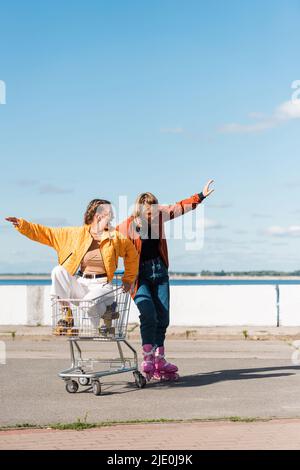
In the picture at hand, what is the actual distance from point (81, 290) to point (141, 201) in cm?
142

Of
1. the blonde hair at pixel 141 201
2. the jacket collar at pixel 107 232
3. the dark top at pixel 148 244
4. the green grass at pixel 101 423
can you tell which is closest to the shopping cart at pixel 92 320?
the jacket collar at pixel 107 232

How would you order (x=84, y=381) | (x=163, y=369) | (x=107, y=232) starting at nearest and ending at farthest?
(x=107, y=232)
(x=84, y=381)
(x=163, y=369)

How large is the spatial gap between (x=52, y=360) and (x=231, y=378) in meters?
3.32

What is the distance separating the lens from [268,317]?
749 inches

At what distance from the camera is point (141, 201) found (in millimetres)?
10172

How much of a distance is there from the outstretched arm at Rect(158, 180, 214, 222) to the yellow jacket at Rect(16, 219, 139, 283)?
0.72m

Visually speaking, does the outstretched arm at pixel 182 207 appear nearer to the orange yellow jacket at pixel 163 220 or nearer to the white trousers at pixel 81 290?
the orange yellow jacket at pixel 163 220

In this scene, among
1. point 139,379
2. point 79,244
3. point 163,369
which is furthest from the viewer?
point 163,369

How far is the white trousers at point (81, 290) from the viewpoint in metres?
9.24

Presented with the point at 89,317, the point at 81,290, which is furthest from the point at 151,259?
the point at 89,317

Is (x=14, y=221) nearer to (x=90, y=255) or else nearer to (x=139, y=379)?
(x=90, y=255)

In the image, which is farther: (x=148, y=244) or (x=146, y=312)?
(x=148, y=244)
